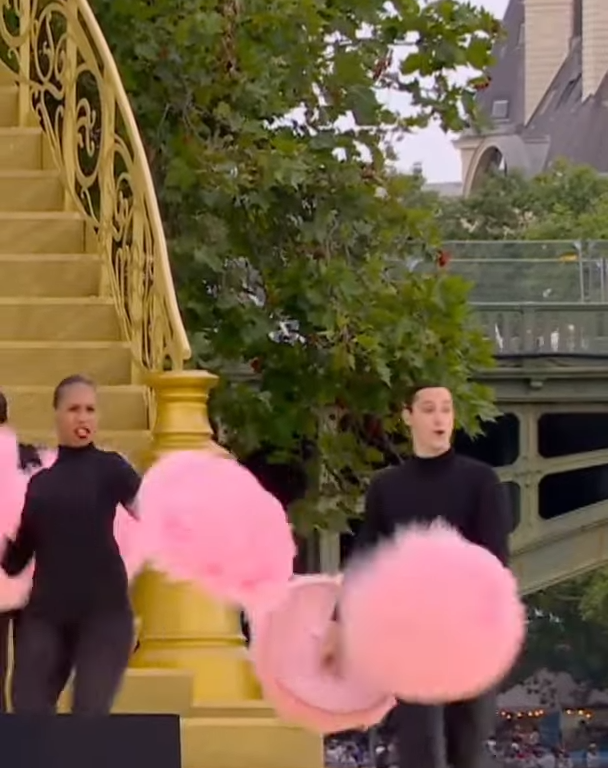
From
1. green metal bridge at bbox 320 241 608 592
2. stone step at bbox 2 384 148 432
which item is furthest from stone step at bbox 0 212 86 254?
green metal bridge at bbox 320 241 608 592

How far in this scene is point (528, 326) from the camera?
1064 inches

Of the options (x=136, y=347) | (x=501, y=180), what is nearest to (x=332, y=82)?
(x=136, y=347)

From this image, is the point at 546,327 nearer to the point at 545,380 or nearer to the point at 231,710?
the point at 545,380

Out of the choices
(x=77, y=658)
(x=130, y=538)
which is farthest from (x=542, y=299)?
(x=77, y=658)

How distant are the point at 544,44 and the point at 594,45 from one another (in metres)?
13.9

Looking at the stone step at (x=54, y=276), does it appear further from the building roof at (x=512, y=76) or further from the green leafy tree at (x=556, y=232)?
the building roof at (x=512, y=76)

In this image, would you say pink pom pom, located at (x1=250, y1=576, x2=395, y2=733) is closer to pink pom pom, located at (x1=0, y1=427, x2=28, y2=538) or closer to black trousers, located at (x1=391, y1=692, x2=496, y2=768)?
black trousers, located at (x1=391, y1=692, x2=496, y2=768)

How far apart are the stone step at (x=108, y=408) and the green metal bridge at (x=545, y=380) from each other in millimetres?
13234

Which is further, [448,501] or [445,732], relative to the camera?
[445,732]

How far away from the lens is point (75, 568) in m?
8.73

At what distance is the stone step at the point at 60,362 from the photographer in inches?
504

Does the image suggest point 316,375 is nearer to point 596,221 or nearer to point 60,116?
point 60,116

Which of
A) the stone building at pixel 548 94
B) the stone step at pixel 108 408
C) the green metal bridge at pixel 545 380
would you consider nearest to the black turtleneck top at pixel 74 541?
the stone step at pixel 108 408

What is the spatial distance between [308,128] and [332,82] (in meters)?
0.41
